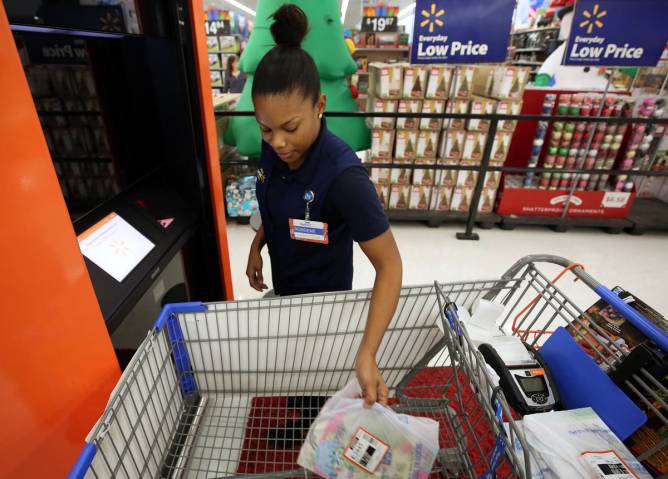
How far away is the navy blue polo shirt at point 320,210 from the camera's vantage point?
1.05 metres

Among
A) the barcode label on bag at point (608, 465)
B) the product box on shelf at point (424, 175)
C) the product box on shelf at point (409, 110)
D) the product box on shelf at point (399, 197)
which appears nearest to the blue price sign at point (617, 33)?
the product box on shelf at point (409, 110)

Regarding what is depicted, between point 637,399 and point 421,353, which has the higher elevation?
point 637,399

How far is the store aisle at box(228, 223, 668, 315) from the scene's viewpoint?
3213mm

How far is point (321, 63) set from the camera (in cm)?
394

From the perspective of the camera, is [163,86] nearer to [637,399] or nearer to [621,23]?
[637,399]

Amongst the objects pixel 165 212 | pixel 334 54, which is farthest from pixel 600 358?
pixel 334 54

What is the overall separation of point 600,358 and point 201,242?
1.76m

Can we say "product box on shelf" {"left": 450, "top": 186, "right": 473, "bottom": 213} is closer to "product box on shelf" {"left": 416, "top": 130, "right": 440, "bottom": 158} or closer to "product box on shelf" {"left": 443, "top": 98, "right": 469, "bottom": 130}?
"product box on shelf" {"left": 416, "top": 130, "right": 440, "bottom": 158}

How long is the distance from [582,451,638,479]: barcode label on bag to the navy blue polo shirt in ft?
2.41

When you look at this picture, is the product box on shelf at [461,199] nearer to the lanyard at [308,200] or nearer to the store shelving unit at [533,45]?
the lanyard at [308,200]

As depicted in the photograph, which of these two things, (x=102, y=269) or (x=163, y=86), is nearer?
(x=102, y=269)

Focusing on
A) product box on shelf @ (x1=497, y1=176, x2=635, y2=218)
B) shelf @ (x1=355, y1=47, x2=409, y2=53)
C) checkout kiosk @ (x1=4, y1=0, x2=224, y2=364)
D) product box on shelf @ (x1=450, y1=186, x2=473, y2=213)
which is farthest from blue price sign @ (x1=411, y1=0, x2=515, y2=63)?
shelf @ (x1=355, y1=47, x2=409, y2=53)

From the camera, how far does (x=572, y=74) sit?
5.86 meters

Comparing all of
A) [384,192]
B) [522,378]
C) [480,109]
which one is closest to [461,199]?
[384,192]
